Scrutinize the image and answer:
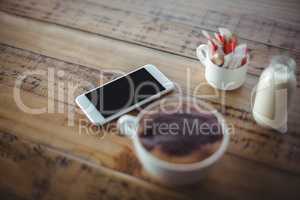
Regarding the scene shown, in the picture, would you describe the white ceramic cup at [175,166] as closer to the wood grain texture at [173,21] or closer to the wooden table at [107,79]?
the wooden table at [107,79]

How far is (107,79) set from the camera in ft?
2.76

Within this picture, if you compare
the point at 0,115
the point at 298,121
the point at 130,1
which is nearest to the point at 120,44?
the point at 130,1

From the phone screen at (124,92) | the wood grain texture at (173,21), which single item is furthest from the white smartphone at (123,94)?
the wood grain texture at (173,21)

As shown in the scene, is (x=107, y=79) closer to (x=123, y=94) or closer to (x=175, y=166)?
(x=123, y=94)

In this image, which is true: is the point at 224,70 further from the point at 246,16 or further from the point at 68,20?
the point at 68,20

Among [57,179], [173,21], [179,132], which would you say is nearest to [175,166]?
[179,132]

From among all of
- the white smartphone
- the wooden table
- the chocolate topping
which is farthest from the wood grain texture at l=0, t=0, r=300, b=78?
the chocolate topping

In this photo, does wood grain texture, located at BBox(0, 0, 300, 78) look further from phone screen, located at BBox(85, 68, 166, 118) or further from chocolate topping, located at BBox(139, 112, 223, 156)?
chocolate topping, located at BBox(139, 112, 223, 156)

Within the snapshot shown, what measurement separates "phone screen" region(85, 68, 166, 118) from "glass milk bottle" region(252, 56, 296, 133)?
194 millimetres

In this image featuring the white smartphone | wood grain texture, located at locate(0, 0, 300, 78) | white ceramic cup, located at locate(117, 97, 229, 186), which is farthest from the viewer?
wood grain texture, located at locate(0, 0, 300, 78)

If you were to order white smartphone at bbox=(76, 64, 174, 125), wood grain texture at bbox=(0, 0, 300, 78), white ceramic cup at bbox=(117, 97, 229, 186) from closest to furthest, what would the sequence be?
white ceramic cup at bbox=(117, 97, 229, 186)
white smartphone at bbox=(76, 64, 174, 125)
wood grain texture at bbox=(0, 0, 300, 78)

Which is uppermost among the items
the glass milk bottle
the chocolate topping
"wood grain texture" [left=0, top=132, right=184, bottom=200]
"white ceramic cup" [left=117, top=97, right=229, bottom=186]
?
the glass milk bottle

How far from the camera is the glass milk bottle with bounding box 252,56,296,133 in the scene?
703mm

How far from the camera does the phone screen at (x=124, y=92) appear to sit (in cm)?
77
